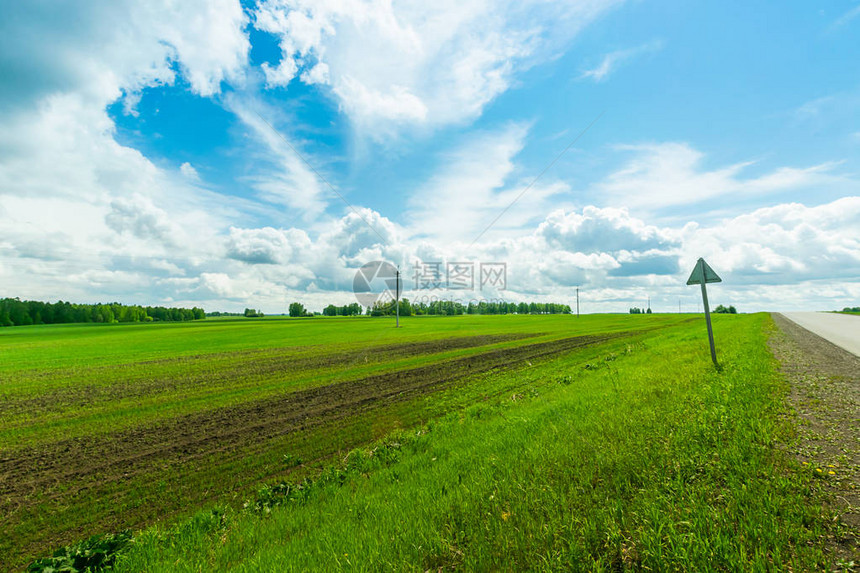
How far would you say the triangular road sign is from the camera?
12.5 m

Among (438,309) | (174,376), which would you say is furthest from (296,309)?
(174,376)

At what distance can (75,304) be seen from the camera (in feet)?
382

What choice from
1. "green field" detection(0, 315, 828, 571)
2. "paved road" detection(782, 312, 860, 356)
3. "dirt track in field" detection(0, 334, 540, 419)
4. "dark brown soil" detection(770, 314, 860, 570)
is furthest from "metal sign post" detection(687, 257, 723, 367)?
"dirt track in field" detection(0, 334, 540, 419)

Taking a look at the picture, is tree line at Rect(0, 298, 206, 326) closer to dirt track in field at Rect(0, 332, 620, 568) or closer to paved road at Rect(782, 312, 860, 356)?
dirt track in field at Rect(0, 332, 620, 568)

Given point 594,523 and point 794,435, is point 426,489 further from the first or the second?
point 794,435

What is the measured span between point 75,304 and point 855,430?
552 feet

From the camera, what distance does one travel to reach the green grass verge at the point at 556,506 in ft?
11.0

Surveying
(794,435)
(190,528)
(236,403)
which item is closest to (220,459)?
(190,528)

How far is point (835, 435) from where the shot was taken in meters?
5.73

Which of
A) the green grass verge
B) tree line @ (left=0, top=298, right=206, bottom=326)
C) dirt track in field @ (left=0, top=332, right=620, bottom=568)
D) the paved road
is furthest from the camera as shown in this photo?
tree line @ (left=0, top=298, right=206, bottom=326)

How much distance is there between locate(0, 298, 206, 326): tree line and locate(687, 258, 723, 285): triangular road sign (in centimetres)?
15106

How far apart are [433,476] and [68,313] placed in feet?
506

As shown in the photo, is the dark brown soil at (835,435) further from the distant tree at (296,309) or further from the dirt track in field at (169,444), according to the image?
the distant tree at (296,309)

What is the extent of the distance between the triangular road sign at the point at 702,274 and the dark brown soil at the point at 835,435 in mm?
3587
